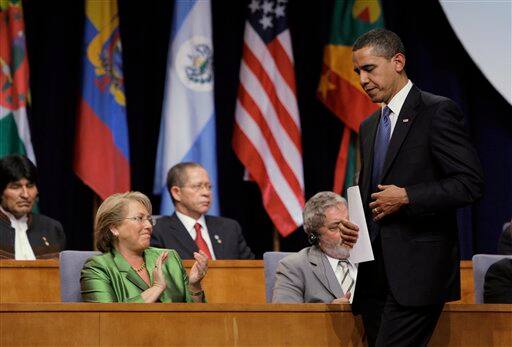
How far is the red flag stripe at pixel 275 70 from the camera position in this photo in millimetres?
7219

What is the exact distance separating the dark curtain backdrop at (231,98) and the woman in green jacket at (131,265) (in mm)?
3145

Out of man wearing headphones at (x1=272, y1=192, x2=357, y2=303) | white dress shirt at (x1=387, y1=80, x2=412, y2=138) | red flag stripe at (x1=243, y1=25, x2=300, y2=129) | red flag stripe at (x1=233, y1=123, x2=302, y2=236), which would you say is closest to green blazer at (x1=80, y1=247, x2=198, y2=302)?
man wearing headphones at (x1=272, y1=192, x2=357, y2=303)

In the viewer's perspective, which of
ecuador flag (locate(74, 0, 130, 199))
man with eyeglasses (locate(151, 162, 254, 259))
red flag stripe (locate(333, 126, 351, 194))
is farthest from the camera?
red flag stripe (locate(333, 126, 351, 194))

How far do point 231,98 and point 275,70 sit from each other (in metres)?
0.54

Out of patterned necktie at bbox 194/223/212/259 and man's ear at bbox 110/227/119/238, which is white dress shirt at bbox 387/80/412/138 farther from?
Result: patterned necktie at bbox 194/223/212/259

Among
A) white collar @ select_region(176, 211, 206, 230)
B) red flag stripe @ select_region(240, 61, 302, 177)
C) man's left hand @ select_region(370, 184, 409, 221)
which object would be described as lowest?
man's left hand @ select_region(370, 184, 409, 221)

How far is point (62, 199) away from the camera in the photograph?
7.30 m

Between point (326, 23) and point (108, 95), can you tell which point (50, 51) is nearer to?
point (108, 95)

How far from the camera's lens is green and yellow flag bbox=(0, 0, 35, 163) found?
22.1 ft

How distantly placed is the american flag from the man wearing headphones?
7.88 feet

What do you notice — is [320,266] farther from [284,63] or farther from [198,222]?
[284,63]

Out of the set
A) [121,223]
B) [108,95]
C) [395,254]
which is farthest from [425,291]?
[108,95]

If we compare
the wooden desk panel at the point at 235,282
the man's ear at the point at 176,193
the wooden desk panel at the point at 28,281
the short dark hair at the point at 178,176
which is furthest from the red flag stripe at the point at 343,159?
the wooden desk panel at the point at 28,281

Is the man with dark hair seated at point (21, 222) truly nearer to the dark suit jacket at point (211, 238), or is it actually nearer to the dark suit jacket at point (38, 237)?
the dark suit jacket at point (38, 237)
